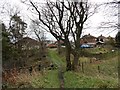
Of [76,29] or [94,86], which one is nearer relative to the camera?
[94,86]

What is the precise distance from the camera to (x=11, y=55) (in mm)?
29156

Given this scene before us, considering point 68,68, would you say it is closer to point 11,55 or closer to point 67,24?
point 67,24

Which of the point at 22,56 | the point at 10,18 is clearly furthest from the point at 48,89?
the point at 10,18

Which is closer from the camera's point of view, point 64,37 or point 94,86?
point 94,86

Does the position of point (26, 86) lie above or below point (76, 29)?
below

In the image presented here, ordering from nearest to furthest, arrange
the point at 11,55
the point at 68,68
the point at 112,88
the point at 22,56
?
the point at 112,88 < the point at 68,68 < the point at 11,55 < the point at 22,56

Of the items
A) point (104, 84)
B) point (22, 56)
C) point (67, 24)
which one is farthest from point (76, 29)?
point (104, 84)

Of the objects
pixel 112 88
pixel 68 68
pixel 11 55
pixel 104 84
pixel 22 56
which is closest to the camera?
pixel 112 88

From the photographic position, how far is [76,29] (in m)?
27.8

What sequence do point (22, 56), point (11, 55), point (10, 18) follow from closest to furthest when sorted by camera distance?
point (11, 55) < point (22, 56) < point (10, 18)

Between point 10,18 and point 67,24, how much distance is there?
1298cm

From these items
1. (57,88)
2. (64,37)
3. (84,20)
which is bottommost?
(57,88)

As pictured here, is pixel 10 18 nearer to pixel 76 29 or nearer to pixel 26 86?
pixel 76 29

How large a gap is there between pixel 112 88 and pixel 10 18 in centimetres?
2644
